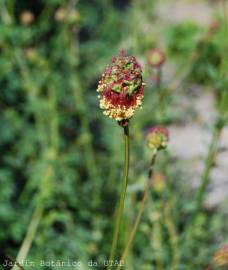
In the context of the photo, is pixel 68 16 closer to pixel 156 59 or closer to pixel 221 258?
pixel 156 59

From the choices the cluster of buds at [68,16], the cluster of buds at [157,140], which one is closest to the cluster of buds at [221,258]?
the cluster of buds at [157,140]

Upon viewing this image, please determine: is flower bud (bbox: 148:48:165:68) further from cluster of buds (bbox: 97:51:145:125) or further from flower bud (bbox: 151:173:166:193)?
cluster of buds (bbox: 97:51:145:125)

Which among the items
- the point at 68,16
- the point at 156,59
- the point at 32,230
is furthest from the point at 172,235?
the point at 68,16

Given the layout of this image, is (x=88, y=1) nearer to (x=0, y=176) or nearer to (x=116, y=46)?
(x=116, y=46)

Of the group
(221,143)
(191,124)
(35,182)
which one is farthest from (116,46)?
(35,182)

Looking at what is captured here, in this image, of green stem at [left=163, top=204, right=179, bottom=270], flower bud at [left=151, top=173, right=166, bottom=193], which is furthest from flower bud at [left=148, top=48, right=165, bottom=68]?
green stem at [left=163, top=204, right=179, bottom=270]

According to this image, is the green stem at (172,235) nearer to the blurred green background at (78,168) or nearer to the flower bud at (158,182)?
the blurred green background at (78,168)

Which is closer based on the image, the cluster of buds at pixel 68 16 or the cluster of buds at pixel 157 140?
the cluster of buds at pixel 157 140

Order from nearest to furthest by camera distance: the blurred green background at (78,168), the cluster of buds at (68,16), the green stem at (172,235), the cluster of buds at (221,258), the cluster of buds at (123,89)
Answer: the cluster of buds at (123,89) < the cluster of buds at (221,258) < the green stem at (172,235) < the blurred green background at (78,168) < the cluster of buds at (68,16)

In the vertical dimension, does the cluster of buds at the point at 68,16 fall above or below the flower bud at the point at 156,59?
above
